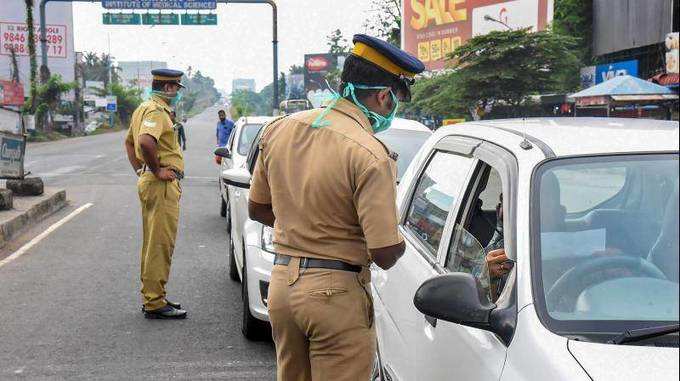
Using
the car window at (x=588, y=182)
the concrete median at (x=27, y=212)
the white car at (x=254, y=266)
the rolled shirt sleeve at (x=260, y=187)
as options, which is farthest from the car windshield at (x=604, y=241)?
the concrete median at (x=27, y=212)

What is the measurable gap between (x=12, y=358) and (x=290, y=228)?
3238 millimetres

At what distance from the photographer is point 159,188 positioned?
19.3 feet

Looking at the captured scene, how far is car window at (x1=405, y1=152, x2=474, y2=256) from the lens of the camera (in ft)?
10.7

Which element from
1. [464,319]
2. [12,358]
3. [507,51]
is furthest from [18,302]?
[507,51]

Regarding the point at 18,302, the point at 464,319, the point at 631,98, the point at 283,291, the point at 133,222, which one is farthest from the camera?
the point at 631,98

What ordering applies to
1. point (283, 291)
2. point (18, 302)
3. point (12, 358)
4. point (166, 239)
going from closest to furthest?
1. point (283, 291)
2. point (12, 358)
3. point (166, 239)
4. point (18, 302)

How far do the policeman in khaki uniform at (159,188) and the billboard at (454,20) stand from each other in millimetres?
24472

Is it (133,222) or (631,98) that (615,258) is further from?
(631,98)

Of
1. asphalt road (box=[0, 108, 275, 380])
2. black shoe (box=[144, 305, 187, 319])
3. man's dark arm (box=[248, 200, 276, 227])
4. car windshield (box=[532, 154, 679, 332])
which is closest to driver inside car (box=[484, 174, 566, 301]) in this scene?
car windshield (box=[532, 154, 679, 332])

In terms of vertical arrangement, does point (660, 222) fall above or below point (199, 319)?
above

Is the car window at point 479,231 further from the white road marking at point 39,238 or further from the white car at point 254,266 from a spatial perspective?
the white road marking at point 39,238

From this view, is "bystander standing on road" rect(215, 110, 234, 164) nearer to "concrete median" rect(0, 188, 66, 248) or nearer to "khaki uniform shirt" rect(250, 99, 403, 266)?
"concrete median" rect(0, 188, 66, 248)

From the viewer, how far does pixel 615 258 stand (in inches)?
94.5

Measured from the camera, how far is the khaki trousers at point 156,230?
5.89 metres
